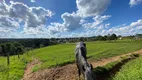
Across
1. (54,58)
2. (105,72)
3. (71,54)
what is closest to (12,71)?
(54,58)

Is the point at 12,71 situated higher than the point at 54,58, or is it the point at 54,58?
the point at 54,58

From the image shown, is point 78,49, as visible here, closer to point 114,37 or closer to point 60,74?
point 60,74

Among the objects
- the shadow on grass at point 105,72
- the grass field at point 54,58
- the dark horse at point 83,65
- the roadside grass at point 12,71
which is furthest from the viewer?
the grass field at point 54,58

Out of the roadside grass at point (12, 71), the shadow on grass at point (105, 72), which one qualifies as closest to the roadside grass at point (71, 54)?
the roadside grass at point (12, 71)

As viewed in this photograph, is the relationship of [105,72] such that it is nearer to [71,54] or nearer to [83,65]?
[83,65]

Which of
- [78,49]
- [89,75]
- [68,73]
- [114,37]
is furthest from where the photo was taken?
[114,37]

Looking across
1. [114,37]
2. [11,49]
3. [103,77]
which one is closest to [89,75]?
[103,77]

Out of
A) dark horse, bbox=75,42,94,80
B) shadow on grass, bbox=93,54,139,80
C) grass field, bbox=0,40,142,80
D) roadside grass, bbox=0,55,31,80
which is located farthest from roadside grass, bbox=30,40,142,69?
dark horse, bbox=75,42,94,80

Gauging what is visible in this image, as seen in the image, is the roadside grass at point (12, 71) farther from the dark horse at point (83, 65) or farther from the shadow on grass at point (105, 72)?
the shadow on grass at point (105, 72)

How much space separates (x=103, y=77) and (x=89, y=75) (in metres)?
6.38

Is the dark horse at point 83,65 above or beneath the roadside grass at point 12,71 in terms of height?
above

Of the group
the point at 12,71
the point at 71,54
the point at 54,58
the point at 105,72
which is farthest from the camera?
the point at 71,54

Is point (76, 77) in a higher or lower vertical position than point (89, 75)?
lower

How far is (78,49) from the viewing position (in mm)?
15258
